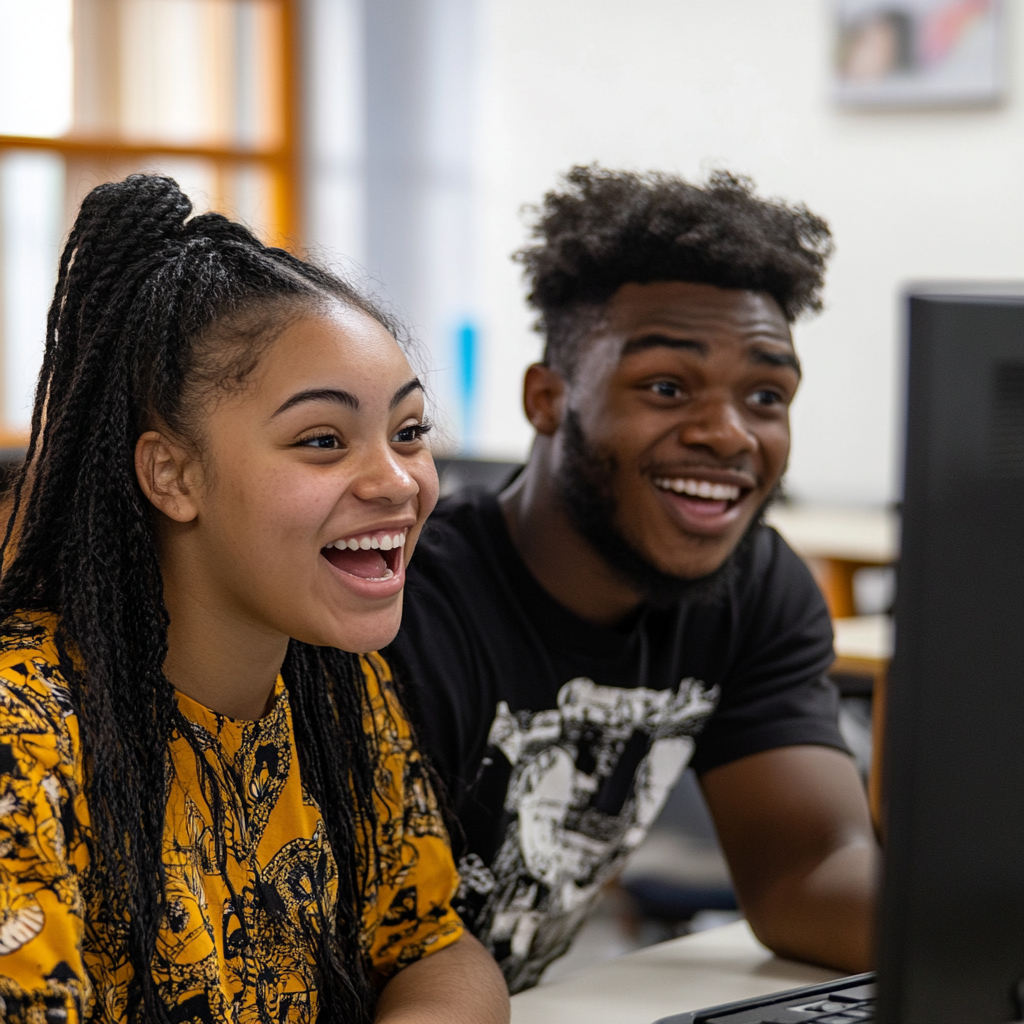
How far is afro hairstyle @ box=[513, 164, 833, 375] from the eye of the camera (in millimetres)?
1325

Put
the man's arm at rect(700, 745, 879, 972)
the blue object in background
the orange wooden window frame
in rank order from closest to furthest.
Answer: the man's arm at rect(700, 745, 879, 972) < the blue object in background < the orange wooden window frame

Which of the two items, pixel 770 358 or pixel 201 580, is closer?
pixel 201 580

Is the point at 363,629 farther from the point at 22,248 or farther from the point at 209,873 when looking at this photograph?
the point at 22,248

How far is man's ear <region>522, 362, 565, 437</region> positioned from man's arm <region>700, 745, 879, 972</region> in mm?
372

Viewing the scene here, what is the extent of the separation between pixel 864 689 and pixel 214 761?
1262 mm

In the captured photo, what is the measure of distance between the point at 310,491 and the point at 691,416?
0.48 metres

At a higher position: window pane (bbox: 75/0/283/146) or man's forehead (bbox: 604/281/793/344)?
window pane (bbox: 75/0/283/146)

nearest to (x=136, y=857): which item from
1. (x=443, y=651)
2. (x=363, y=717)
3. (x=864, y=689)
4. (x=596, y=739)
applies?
(x=363, y=717)

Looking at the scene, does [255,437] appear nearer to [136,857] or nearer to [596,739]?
[136,857]

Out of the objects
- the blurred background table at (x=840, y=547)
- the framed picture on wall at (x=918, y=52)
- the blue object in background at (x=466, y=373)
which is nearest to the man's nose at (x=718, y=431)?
the blurred background table at (x=840, y=547)

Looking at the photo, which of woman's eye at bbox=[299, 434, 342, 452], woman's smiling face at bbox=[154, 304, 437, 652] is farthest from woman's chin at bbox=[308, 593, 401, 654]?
woman's eye at bbox=[299, 434, 342, 452]

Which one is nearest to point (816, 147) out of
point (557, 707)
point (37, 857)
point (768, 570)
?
point (768, 570)

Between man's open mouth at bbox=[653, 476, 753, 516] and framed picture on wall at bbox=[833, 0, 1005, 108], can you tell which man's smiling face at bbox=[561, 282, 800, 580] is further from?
framed picture on wall at bbox=[833, 0, 1005, 108]

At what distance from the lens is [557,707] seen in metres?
1.29
